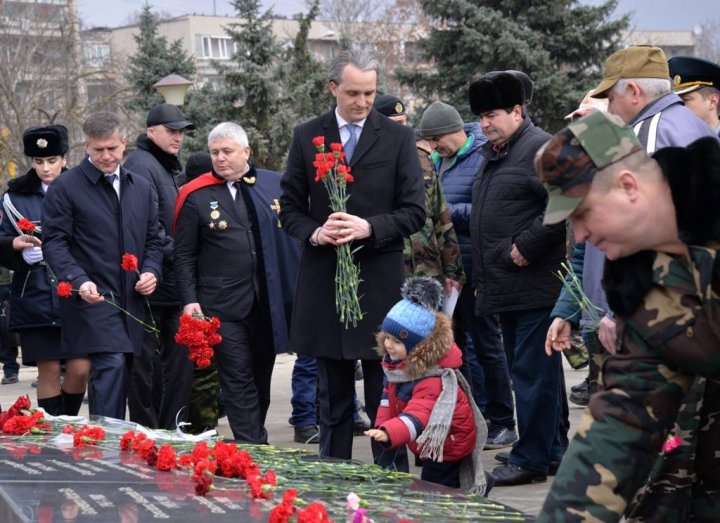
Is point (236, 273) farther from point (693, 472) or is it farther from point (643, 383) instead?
point (643, 383)

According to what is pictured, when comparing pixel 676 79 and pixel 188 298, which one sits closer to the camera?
pixel 676 79

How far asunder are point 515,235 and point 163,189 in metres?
2.97

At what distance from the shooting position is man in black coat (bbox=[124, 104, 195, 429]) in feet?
27.1

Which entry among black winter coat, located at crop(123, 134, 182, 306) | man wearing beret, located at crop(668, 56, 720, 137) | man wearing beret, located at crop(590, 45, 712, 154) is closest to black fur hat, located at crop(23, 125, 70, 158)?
black winter coat, located at crop(123, 134, 182, 306)

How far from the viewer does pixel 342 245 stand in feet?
20.0

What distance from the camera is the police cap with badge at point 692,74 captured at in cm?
652

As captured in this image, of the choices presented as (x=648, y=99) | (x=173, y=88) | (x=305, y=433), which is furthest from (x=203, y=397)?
(x=173, y=88)

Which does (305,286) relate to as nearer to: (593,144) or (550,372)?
(550,372)

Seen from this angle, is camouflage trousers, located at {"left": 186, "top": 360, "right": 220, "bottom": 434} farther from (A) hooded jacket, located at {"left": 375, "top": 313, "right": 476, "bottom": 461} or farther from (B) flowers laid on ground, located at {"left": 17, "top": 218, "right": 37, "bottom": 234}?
(A) hooded jacket, located at {"left": 375, "top": 313, "right": 476, "bottom": 461}

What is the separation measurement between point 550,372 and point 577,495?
12.0ft

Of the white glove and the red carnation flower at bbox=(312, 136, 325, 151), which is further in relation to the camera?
the white glove

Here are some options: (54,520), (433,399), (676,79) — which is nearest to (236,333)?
(433,399)

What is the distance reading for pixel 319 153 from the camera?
20.4ft

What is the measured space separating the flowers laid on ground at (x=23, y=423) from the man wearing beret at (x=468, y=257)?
2.86 m
